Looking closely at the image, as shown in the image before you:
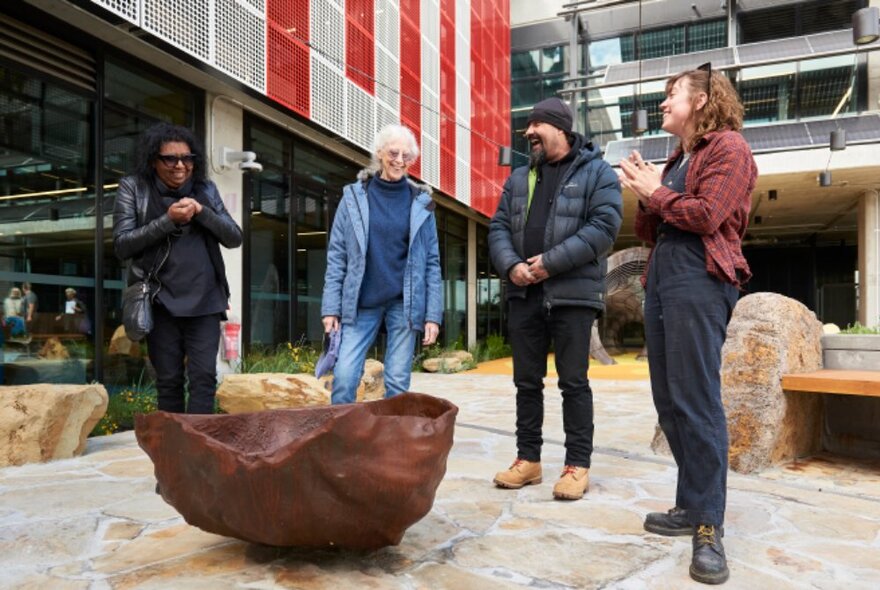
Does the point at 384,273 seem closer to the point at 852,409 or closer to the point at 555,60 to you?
the point at 852,409

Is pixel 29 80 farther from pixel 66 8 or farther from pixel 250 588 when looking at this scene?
pixel 250 588

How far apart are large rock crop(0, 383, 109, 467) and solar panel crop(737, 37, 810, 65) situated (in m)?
15.5

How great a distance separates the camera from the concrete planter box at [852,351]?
4.32m

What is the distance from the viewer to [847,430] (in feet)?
14.5

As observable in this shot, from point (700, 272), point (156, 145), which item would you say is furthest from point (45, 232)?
point (700, 272)

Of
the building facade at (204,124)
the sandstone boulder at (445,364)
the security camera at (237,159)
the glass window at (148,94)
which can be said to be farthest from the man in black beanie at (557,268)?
the sandstone boulder at (445,364)

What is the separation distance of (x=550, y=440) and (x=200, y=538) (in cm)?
284

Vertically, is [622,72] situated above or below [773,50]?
above

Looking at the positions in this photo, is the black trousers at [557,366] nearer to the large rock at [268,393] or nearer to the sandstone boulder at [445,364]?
the large rock at [268,393]

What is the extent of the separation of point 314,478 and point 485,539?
88 centimetres

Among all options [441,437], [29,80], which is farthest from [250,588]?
[29,80]

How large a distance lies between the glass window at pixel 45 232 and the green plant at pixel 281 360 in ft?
5.80

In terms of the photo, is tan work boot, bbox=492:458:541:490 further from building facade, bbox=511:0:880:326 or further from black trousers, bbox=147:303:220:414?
building facade, bbox=511:0:880:326

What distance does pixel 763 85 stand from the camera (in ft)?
54.1
